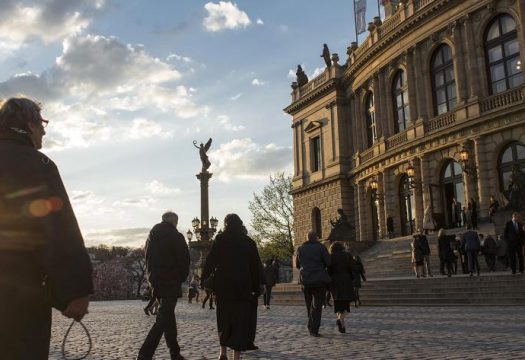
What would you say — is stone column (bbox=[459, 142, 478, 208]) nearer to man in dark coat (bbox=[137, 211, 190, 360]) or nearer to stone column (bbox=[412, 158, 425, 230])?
stone column (bbox=[412, 158, 425, 230])

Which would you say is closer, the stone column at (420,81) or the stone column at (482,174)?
the stone column at (482,174)

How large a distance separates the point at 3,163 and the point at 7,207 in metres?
0.21

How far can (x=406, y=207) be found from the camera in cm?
3544

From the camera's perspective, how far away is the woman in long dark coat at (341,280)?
11.2 meters

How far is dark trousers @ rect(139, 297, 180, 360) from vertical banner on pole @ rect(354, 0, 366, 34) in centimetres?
3780

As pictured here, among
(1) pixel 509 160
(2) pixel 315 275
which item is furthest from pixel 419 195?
(2) pixel 315 275

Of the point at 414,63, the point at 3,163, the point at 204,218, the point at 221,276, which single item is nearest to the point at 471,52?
the point at 414,63

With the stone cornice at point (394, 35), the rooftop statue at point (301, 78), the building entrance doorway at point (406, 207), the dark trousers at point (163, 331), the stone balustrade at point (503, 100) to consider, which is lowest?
the dark trousers at point (163, 331)

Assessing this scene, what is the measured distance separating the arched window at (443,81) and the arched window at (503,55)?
2596mm

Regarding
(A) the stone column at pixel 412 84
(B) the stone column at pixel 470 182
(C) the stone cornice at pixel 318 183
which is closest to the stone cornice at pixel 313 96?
(C) the stone cornice at pixel 318 183

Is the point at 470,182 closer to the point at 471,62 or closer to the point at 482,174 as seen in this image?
the point at 482,174

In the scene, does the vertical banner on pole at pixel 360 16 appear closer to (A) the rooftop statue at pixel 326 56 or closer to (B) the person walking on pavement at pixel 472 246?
(A) the rooftop statue at pixel 326 56

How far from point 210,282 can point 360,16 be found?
39.2 m

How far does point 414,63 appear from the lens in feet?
115
